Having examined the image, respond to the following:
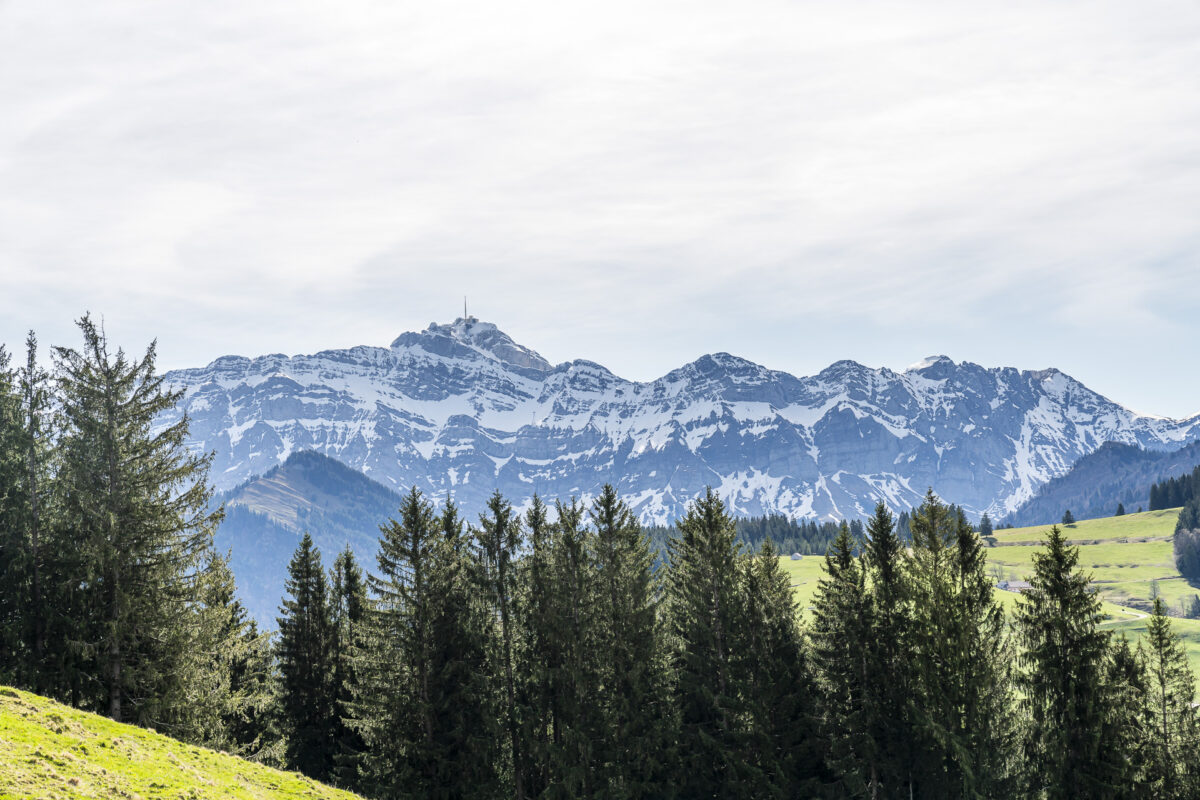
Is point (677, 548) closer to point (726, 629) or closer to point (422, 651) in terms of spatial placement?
point (726, 629)

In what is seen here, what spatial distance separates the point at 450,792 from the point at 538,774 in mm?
5602

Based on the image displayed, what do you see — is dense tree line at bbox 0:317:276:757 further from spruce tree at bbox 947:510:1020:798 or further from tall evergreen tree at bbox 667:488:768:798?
spruce tree at bbox 947:510:1020:798

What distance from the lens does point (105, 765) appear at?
25.6 metres

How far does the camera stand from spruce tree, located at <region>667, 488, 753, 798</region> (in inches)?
1928

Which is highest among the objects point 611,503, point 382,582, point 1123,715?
point 611,503

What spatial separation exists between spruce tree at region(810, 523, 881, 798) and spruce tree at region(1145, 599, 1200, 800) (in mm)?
13359

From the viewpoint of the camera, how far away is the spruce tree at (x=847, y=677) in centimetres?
4703

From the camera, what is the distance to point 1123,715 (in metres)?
40.3

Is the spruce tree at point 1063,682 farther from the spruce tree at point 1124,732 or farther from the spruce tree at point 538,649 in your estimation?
the spruce tree at point 538,649

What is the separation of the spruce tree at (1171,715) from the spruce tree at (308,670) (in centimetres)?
4513

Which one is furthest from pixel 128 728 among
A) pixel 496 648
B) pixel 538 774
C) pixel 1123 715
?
pixel 1123 715

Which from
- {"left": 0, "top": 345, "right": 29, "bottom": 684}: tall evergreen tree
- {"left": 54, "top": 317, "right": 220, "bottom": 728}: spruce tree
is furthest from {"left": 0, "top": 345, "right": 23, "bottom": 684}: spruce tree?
{"left": 54, "top": 317, "right": 220, "bottom": 728}: spruce tree

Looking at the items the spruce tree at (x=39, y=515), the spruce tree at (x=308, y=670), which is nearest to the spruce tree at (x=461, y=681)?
the spruce tree at (x=308, y=670)

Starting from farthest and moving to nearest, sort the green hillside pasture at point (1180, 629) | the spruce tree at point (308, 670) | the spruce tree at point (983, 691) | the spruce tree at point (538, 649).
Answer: the green hillside pasture at point (1180, 629), the spruce tree at point (308, 670), the spruce tree at point (538, 649), the spruce tree at point (983, 691)
